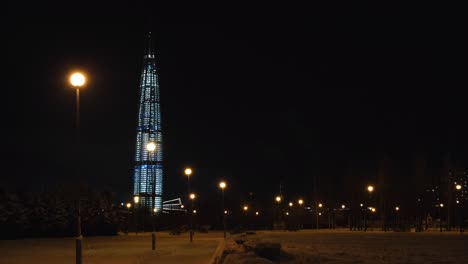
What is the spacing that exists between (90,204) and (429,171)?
5309cm

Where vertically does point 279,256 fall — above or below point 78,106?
below

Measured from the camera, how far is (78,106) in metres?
17.7

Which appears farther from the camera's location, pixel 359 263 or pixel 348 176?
pixel 348 176

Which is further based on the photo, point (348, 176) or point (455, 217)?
point (348, 176)

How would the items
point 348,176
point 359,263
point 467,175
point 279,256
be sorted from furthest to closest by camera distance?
point 467,175 < point 348,176 < point 279,256 < point 359,263

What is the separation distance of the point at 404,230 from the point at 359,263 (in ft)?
166

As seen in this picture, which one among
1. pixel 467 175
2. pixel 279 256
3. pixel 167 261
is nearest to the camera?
pixel 279 256

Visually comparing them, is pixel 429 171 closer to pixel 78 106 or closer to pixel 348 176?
pixel 348 176

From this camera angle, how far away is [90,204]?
240 feet

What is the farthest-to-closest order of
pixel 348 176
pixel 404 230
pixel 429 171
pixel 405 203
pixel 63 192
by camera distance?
pixel 348 176 → pixel 429 171 → pixel 405 203 → pixel 63 192 → pixel 404 230

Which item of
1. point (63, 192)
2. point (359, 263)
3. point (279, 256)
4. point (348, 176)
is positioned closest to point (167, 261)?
point (279, 256)

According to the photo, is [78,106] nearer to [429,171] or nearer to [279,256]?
[279,256]

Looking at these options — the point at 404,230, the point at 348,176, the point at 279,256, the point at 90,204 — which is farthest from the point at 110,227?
the point at 279,256

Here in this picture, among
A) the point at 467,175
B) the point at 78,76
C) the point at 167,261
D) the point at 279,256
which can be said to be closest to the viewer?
the point at 78,76
